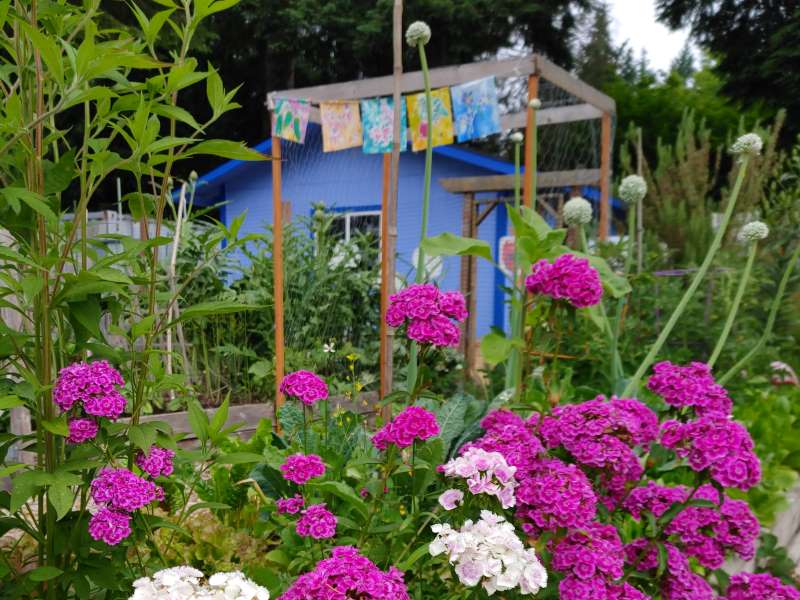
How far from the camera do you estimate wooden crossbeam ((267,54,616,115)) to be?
338 cm

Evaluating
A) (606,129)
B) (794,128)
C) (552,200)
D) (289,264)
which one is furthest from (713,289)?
(794,128)

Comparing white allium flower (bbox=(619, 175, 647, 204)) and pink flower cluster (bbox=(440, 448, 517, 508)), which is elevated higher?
white allium flower (bbox=(619, 175, 647, 204))

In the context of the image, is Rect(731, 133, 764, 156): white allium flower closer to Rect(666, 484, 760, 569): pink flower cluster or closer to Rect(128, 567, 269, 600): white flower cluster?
Rect(666, 484, 760, 569): pink flower cluster

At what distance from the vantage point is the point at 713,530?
1710 millimetres

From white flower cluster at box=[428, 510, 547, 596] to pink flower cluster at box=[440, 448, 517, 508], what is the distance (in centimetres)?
13

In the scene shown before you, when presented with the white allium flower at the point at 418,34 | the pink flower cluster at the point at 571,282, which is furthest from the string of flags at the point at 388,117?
the pink flower cluster at the point at 571,282

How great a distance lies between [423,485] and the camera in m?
1.67

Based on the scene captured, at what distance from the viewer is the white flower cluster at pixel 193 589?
96 centimetres

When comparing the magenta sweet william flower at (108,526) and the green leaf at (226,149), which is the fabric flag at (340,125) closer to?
the green leaf at (226,149)

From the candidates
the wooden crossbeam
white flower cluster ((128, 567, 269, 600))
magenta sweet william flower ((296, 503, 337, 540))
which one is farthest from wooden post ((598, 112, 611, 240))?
white flower cluster ((128, 567, 269, 600))

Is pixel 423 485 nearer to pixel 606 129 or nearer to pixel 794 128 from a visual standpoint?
pixel 606 129

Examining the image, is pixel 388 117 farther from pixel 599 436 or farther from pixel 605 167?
pixel 599 436

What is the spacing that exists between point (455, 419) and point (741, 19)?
51.2 ft

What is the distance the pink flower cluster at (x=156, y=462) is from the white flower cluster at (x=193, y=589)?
31 cm
